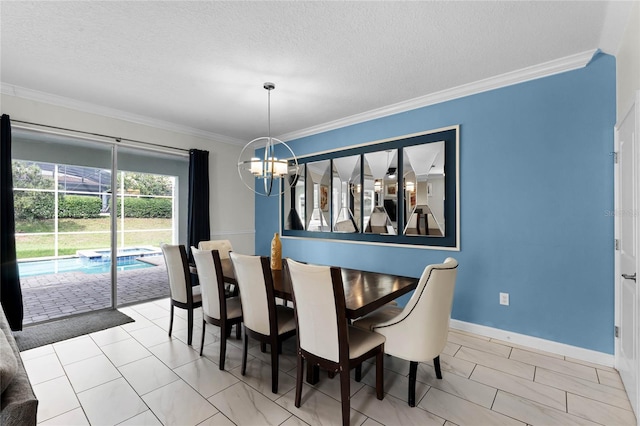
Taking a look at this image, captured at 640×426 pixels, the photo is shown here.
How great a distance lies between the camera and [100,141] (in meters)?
3.76

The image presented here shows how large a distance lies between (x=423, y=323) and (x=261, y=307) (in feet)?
3.75

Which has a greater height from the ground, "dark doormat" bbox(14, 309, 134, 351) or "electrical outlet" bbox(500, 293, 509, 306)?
"electrical outlet" bbox(500, 293, 509, 306)

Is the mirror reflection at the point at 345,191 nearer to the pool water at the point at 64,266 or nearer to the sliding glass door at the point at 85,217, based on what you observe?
the sliding glass door at the point at 85,217

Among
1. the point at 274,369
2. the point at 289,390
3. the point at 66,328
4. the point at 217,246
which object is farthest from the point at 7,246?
the point at 289,390

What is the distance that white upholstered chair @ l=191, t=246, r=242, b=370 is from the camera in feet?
7.90

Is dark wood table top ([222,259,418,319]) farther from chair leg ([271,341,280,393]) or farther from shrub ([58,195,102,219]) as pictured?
shrub ([58,195,102,219])

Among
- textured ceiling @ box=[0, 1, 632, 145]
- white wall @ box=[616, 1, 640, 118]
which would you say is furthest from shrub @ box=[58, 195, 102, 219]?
white wall @ box=[616, 1, 640, 118]

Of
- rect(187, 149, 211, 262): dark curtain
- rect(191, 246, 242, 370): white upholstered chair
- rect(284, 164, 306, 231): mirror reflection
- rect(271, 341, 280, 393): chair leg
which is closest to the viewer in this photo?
rect(271, 341, 280, 393): chair leg

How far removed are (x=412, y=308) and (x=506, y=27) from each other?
6.92 ft

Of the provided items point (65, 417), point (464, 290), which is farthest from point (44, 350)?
point (464, 290)

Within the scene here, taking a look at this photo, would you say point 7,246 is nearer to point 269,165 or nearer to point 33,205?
point 33,205

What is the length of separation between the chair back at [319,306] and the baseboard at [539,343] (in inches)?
80.3

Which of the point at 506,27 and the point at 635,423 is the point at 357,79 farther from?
the point at 635,423

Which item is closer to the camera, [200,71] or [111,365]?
[111,365]
